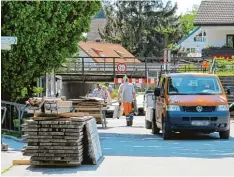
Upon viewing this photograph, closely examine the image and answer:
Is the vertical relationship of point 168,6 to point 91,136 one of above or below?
above

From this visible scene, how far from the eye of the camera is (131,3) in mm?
95250

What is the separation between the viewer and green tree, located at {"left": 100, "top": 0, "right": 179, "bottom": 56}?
311 feet

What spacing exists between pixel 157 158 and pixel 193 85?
21.7ft

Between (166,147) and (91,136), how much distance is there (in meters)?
4.73

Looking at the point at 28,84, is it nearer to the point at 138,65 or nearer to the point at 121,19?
the point at 138,65

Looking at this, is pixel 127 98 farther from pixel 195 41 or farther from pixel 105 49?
pixel 105 49

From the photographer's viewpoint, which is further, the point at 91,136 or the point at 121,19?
the point at 121,19

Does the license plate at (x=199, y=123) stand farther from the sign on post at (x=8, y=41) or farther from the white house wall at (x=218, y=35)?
the white house wall at (x=218, y=35)

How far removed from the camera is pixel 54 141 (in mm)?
13703

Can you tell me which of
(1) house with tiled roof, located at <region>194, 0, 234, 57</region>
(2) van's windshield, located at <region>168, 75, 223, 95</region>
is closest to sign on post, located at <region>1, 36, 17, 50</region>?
(2) van's windshield, located at <region>168, 75, 223, 95</region>

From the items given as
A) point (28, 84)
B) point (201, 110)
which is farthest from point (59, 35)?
point (201, 110)

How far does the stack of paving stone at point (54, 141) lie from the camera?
13664 millimetres

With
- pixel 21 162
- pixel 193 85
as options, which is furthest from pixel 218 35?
pixel 21 162

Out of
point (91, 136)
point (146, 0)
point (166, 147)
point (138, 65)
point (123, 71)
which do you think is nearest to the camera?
point (91, 136)
